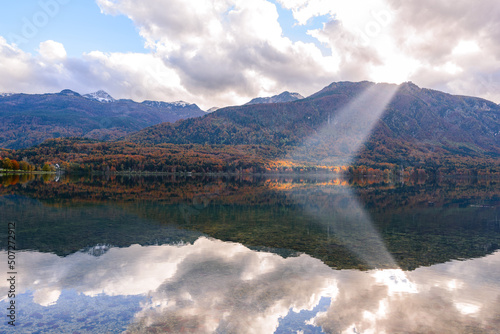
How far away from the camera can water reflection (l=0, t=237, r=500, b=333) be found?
11.9 m

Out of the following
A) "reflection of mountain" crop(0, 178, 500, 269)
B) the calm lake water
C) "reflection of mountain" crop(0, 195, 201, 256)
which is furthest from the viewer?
"reflection of mountain" crop(0, 178, 500, 269)

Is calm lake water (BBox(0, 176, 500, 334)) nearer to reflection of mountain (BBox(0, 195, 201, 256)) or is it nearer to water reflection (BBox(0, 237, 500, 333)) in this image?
water reflection (BBox(0, 237, 500, 333))

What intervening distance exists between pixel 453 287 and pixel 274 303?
10.6 m

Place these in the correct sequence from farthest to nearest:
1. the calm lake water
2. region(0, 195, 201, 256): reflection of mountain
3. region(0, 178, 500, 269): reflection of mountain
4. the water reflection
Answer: region(0, 178, 500, 269): reflection of mountain
region(0, 195, 201, 256): reflection of mountain
the calm lake water
the water reflection

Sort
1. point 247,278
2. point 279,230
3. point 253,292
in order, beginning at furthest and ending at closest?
point 279,230, point 247,278, point 253,292

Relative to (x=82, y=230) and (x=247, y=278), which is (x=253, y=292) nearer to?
(x=247, y=278)

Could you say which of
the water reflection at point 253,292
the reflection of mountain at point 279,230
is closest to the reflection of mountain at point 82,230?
the reflection of mountain at point 279,230

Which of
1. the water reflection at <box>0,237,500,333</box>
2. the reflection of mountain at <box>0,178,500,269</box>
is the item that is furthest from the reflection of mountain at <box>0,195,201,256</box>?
the water reflection at <box>0,237,500,333</box>

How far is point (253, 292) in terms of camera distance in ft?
49.1

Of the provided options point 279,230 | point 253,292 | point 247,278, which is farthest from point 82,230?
point 253,292

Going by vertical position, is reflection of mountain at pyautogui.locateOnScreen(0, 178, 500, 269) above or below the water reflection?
below

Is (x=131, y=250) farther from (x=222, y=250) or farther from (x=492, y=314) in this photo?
(x=492, y=314)

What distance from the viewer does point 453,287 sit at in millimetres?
16562

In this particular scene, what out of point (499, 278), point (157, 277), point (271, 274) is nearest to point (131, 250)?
point (157, 277)
